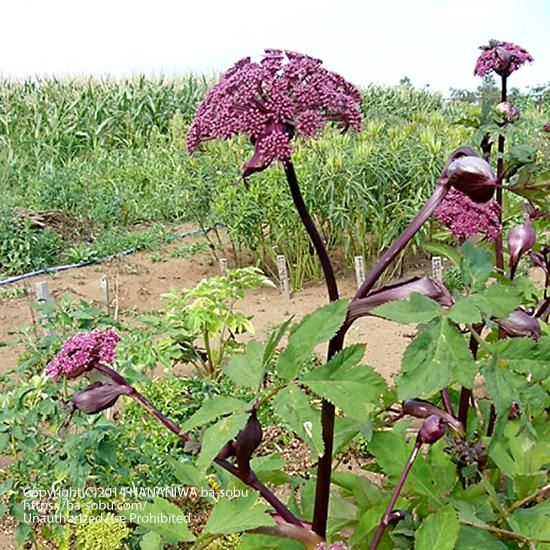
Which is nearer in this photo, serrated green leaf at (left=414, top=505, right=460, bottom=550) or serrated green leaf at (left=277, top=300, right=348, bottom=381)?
serrated green leaf at (left=277, top=300, right=348, bottom=381)

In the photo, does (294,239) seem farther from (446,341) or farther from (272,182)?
(446,341)

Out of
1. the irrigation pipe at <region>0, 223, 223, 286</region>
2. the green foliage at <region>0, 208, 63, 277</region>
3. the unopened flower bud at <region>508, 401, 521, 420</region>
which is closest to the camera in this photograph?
the unopened flower bud at <region>508, 401, 521, 420</region>

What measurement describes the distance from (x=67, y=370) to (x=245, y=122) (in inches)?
18.2

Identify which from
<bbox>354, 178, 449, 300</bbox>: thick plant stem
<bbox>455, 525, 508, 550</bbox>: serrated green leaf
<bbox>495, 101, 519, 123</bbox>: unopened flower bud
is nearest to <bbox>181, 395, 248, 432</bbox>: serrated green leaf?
<bbox>354, 178, 449, 300</bbox>: thick plant stem

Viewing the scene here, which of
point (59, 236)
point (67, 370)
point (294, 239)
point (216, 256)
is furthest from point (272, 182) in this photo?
point (67, 370)

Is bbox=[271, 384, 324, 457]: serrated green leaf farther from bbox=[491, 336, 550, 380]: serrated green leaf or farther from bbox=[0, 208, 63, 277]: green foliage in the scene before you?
bbox=[0, 208, 63, 277]: green foliage

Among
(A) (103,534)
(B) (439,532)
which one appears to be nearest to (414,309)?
(B) (439,532)

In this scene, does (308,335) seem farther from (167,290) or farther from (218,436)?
(167,290)

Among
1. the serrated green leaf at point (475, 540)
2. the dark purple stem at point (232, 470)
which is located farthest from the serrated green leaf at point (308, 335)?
the serrated green leaf at point (475, 540)

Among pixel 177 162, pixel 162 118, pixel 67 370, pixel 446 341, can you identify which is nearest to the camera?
pixel 446 341

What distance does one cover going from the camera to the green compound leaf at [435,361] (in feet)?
2.48

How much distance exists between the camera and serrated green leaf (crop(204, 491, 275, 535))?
0.91 metres

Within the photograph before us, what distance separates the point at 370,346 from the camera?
409cm

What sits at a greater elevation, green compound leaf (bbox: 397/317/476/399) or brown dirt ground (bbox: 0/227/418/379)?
green compound leaf (bbox: 397/317/476/399)
